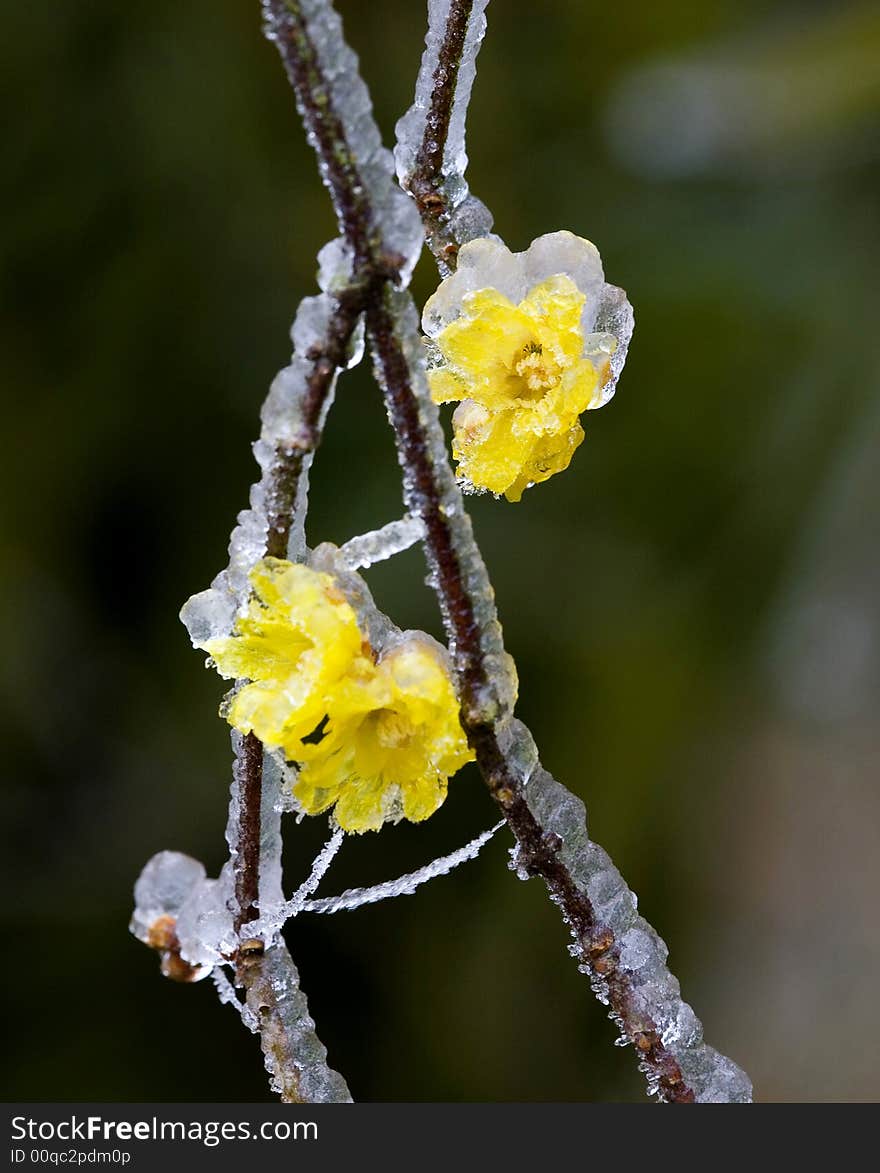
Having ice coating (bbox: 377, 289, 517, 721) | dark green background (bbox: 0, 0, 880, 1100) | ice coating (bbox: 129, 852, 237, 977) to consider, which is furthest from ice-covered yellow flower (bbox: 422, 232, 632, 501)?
dark green background (bbox: 0, 0, 880, 1100)

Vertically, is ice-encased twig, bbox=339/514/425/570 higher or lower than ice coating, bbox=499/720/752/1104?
higher

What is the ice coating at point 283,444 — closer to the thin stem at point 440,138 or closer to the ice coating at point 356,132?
the ice coating at point 356,132

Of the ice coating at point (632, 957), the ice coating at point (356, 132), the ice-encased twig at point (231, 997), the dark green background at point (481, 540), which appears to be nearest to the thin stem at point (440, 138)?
the ice coating at point (356, 132)

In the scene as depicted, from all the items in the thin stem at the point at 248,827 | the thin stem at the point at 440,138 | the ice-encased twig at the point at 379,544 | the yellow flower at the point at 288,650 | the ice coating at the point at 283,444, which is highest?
the thin stem at the point at 440,138

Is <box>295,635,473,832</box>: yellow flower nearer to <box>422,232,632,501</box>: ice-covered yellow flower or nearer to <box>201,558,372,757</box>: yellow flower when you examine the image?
<box>201,558,372,757</box>: yellow flower

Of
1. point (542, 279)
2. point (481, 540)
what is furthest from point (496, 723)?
point (481, 540)
